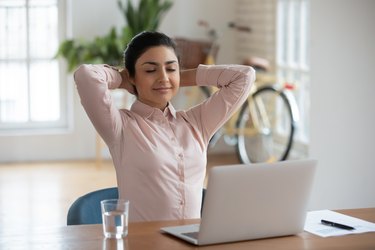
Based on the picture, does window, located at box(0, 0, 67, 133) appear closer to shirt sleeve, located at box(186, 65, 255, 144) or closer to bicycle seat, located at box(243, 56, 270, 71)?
bicycle seat, located at box(243, 56, 270, 71)

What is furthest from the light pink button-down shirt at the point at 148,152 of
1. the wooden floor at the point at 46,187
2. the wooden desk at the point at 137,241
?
the wooden floor at the point at 46,187

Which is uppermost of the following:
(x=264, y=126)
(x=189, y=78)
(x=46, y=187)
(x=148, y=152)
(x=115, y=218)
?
(x=189, y=78)

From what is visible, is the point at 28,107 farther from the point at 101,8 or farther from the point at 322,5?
the point at 322,5

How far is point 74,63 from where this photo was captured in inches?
288

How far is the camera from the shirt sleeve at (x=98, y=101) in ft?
9.05

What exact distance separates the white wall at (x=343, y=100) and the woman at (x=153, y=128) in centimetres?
211

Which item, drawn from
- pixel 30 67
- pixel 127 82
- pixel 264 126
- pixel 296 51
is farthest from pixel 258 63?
pixel 127 82

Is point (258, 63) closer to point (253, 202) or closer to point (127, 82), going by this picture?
point (127, 82)

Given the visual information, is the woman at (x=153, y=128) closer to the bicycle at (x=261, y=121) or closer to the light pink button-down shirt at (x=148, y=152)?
the light pink button-down shirt at (x=148, y=152)

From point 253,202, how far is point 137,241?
328 mm

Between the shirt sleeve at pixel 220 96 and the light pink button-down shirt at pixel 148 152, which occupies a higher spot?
the shirt sleeve at pixel 220 96

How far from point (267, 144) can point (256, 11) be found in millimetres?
1296

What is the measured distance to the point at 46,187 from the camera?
662 centimetres

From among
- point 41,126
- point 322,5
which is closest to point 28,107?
point 41,126
